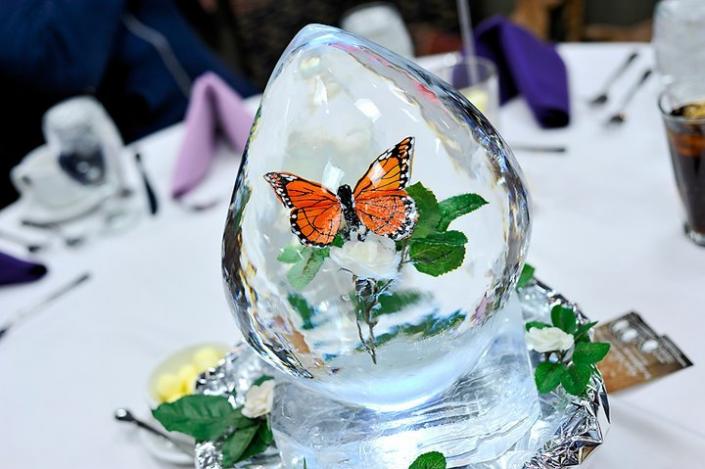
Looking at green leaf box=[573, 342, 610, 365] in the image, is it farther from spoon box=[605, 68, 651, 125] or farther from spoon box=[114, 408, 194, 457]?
spoon box=[605, 68, 651, 125]

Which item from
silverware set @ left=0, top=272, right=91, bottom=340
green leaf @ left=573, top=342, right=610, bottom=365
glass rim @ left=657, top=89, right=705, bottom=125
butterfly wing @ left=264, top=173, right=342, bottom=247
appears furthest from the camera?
silverware set @ left=0, top=272, right=91, bottom=340

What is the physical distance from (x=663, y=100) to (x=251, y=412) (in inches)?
19.2

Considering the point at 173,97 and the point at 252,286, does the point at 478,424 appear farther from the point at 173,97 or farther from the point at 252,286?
the point at 173,97

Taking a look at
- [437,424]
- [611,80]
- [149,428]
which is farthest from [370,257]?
[611,80]

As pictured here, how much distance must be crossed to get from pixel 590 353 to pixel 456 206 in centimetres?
16

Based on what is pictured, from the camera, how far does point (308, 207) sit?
0.41 m

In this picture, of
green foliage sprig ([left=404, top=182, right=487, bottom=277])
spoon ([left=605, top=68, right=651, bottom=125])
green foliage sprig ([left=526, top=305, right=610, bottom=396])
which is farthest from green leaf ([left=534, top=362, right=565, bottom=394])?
spoon ([left=605, top=68, right=651, bottom=125])

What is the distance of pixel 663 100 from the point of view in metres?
0.70

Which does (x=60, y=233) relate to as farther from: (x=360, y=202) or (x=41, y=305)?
(x=360, y=202)

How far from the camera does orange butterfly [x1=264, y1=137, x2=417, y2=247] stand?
1.35ft

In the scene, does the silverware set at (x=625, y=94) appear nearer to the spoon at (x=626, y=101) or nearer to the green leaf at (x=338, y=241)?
the spoon at (x=626, y=101)

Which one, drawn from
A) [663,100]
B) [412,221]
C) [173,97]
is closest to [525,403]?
[412,221]

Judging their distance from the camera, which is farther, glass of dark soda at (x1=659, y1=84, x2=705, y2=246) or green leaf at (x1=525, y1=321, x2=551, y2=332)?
glass of dark soda at (x1=659, y1=84, x2=705, y2=246)

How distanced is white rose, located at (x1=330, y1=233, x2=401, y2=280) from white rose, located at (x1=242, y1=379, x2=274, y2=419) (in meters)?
0.15
